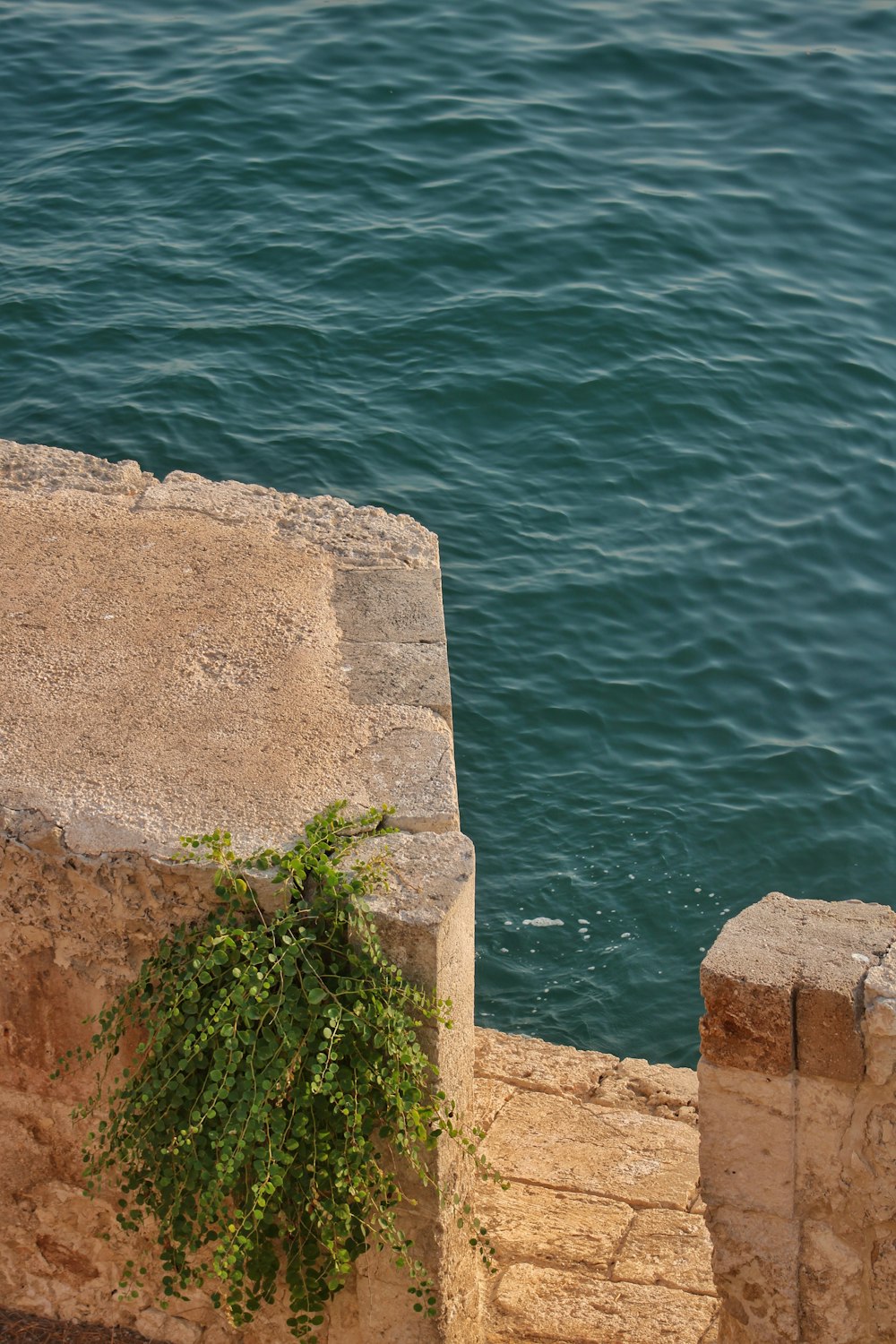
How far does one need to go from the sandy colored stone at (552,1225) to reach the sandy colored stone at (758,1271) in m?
0.90

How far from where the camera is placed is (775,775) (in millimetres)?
8484

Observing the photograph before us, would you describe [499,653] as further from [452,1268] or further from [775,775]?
[452,1268]

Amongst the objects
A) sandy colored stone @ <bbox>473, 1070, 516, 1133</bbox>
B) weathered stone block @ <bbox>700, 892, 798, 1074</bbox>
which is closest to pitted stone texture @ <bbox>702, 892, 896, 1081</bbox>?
weathered stone block @ <bbox>700, 892, 798, 1074</bbox>

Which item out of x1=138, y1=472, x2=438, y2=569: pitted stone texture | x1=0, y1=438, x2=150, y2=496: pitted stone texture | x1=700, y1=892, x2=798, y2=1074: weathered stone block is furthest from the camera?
x1=0, y1=438, x2=150, y2=496: pitted stone texture

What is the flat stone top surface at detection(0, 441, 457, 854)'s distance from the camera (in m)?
4.43

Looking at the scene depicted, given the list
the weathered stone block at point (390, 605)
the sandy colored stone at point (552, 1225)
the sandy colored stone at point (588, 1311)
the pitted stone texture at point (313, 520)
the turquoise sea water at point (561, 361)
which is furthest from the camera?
the turquoise sea water at point (561, 361)

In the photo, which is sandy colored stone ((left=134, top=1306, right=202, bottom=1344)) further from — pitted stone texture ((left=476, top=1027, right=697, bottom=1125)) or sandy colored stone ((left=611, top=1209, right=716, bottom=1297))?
pitted stone texture ((left=476, top=1027, right=697, bottom=1125))

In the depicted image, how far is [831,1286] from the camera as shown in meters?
4.15

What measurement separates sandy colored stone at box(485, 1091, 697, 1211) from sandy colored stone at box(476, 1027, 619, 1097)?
0.12 metres

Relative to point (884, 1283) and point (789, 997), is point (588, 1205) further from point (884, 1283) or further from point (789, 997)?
point (789, 997)

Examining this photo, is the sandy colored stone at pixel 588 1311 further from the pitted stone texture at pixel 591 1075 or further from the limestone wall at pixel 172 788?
the pitted stone texture at pixel 591 1075

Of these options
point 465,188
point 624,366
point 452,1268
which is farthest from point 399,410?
point 452,1268

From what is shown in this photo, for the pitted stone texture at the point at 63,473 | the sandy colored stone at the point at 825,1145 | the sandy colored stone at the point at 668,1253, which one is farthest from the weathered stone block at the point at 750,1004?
the pitted stone texture at the point at 63,473

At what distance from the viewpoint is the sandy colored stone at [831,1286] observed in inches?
161
